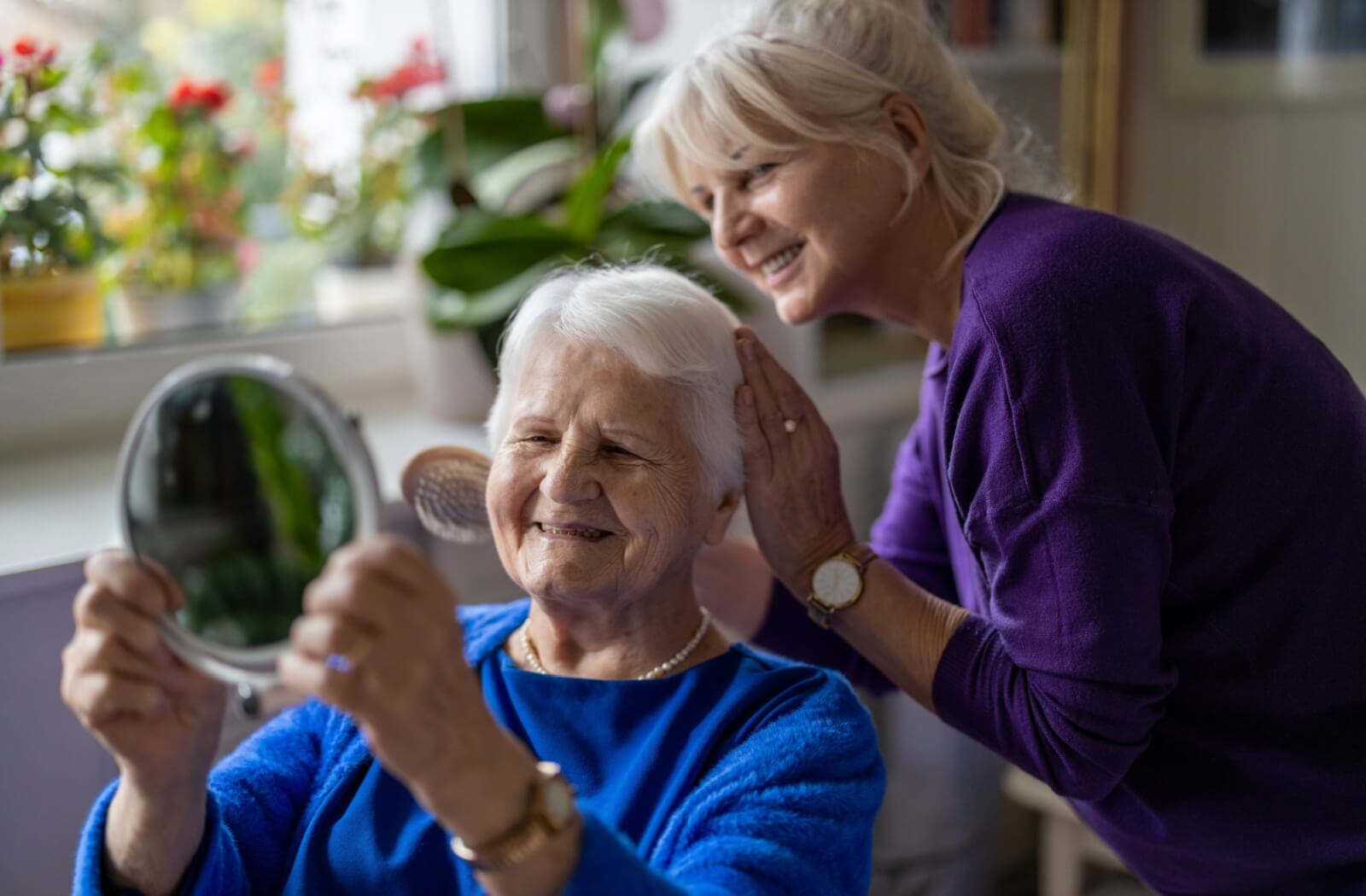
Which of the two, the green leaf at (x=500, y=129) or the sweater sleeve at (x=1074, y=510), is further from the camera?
the green leaf at (x=500, y=129)

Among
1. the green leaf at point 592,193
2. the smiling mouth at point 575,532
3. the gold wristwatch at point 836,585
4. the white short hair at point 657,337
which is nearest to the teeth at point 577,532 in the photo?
the smiling mouth at point 575,532

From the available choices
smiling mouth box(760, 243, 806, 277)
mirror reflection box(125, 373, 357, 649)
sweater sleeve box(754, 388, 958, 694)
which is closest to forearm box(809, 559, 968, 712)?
sweater sleeve box(754, 388, 958, 694)

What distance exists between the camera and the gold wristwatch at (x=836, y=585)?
1292 mm

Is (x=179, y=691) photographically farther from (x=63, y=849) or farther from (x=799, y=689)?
(x=63, y=849)

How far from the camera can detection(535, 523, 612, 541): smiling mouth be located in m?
1.21

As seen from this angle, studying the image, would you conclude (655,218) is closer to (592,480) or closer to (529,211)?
(529,211)

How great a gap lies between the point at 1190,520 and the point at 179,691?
0.85 metres

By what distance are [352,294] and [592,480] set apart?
1402 mm

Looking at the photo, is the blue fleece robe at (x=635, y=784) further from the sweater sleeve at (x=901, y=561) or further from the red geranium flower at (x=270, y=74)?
the red geranium flower at (x=270, y=74)

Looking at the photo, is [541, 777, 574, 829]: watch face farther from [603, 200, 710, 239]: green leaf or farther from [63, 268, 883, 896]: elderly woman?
[603, 200, 710, 239]: green leaf

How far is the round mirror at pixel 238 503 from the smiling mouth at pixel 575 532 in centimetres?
33

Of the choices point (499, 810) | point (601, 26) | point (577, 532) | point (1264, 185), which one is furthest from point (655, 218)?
point (1264, 185)

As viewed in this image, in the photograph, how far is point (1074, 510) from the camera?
1143 mm

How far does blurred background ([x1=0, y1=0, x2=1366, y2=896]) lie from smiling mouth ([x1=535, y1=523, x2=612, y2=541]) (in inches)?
19.5
